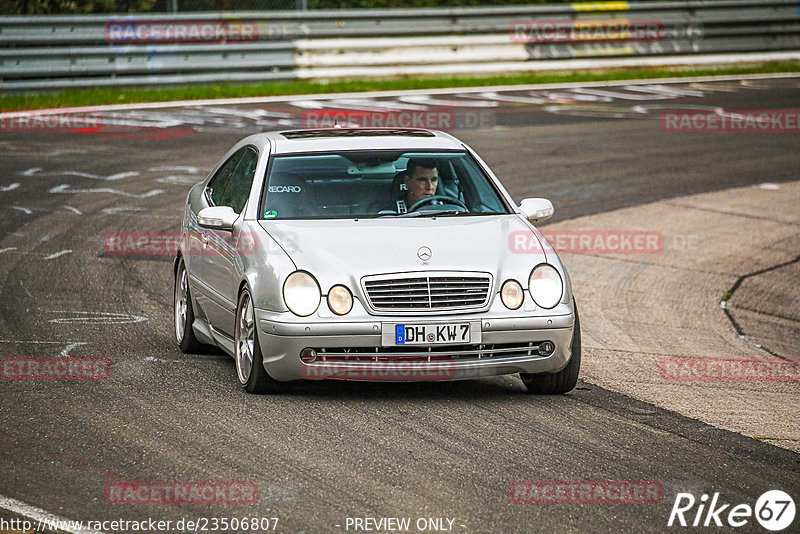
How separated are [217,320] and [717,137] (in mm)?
14259

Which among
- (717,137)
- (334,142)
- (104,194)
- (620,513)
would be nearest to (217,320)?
(334,142)

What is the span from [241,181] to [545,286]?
2.31m

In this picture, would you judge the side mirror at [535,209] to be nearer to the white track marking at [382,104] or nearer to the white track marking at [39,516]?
the white track marking at [39,516]

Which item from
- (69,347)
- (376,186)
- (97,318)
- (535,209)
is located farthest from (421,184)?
(97,318)

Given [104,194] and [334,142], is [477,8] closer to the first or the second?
[104,194]

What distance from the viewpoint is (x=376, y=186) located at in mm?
8258

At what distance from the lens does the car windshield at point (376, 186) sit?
8.00 meters

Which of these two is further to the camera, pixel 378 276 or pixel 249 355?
pixel 249 355

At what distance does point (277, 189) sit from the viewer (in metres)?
8.08

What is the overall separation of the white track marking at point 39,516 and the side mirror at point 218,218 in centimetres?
288

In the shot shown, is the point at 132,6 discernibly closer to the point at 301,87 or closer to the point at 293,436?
the point at 301,87

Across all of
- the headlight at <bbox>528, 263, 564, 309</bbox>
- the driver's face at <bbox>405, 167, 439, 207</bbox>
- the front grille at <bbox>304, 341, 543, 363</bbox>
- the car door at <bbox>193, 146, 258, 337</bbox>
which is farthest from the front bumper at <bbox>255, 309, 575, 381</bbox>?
the driver's face at <bbox>405, 167, 439, 207</bbox>

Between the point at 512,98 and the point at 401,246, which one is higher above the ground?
the point at 401,246

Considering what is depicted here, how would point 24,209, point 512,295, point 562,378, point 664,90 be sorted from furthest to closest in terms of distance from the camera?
point 664,90, point 24,209, point 562,378, point 512,295
